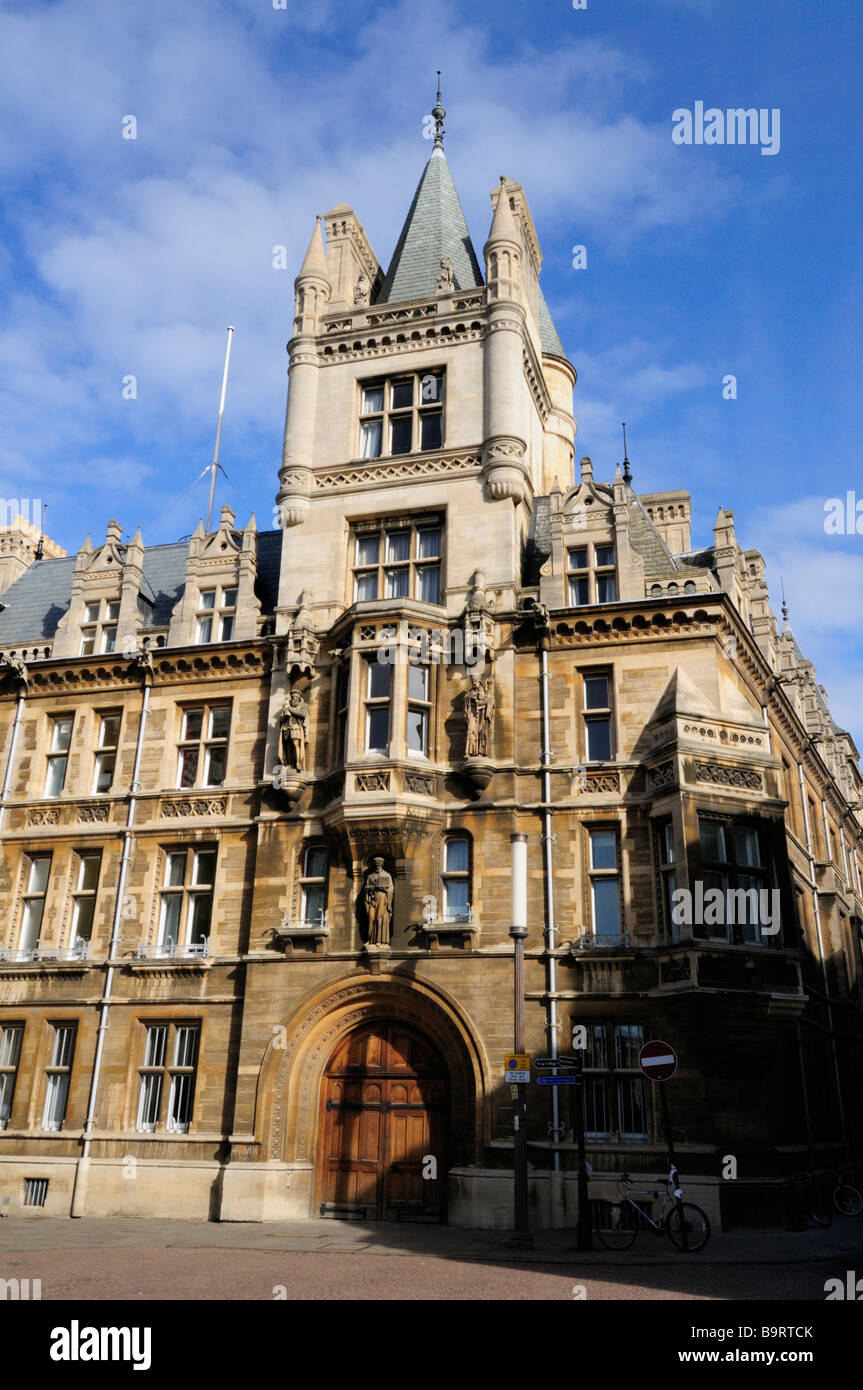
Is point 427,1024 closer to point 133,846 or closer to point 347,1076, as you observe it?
point 347,1076

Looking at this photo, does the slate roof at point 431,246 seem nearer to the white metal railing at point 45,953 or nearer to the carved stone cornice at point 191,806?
the carved stone cornice at point 191,806

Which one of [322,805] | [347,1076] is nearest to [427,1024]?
[347,1076]

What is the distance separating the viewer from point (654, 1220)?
70.2 feet

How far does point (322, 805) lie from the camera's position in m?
26.9

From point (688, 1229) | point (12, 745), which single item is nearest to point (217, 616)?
point (12, 745)

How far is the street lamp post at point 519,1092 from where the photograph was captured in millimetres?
19484

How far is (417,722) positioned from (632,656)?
17.8 ft

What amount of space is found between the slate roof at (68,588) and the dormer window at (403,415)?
4.57 m

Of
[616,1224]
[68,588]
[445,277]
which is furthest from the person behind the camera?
[68,588]

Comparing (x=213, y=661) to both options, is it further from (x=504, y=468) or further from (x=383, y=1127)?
(x=383, y=1127)

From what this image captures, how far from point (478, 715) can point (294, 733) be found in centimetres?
475

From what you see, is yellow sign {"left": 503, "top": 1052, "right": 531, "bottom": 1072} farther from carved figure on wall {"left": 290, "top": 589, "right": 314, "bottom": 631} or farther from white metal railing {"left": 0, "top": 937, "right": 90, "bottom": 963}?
white metal railing {"left": 0, "top": 937, "right": 90, "bottom": 963}

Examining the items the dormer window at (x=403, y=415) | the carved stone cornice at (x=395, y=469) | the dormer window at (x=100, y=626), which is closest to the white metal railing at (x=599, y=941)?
the carved stone cornice at (x=395, y=469)

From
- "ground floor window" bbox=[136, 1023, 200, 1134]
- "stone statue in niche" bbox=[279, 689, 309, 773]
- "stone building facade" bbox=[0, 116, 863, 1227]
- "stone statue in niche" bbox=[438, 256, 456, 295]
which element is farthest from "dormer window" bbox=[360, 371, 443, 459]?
"ground floor window" bbox=[136, 1023, 200, 1134]
